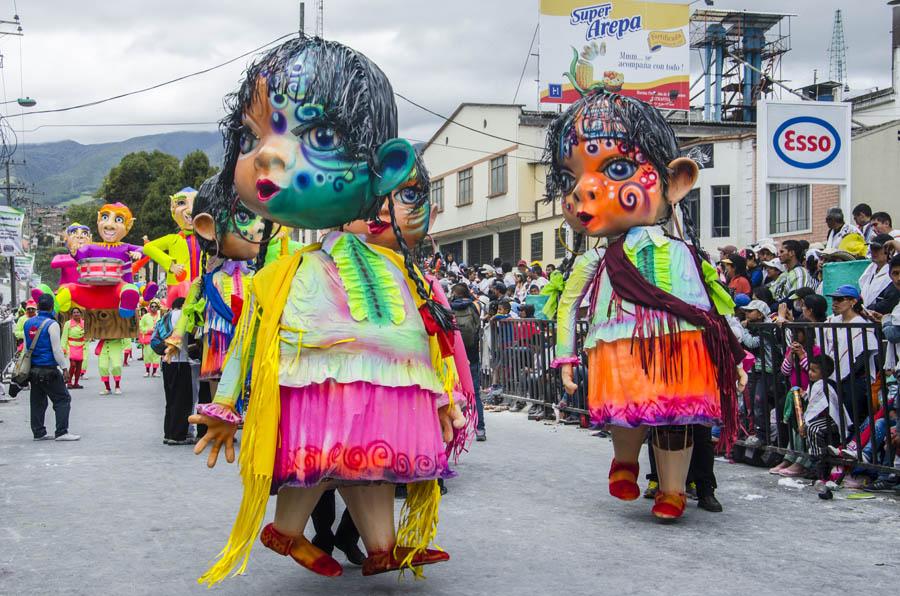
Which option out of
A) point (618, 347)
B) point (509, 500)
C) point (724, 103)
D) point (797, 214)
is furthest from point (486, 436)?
point (724, 103)

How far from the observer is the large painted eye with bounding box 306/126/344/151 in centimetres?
413

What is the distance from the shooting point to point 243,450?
4.05m

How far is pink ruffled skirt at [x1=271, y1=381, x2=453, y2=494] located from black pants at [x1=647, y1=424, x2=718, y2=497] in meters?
2.49

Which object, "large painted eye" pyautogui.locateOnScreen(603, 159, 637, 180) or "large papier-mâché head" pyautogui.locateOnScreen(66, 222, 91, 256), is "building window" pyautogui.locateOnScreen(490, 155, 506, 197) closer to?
"large papier-mâché head" pyautogui.locateOnScreen(66, 222, 91, 256)

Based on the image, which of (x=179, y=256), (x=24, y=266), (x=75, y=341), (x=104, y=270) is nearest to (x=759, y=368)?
(x=179, y=256)

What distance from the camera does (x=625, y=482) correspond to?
19.5 feet

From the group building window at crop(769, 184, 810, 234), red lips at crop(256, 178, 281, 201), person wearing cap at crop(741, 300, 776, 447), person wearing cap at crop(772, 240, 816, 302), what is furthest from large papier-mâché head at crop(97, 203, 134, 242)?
building window at crop(769, 184, 810, 234)

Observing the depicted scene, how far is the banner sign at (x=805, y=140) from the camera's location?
42.9 ft

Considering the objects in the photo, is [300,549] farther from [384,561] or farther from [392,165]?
[392,165]

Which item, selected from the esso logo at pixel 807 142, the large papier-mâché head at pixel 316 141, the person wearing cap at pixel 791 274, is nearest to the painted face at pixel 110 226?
the esso logo at pixel 807 142

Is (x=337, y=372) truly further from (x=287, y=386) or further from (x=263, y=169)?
(x=263, y=169)

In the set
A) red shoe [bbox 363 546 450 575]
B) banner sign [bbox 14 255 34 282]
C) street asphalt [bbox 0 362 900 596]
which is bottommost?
street asphalt [bbox 0 362 900 596]

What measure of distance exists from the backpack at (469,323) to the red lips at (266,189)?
4.78 meters

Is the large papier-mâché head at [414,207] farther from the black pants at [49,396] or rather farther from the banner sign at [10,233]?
the banner sign at [10,233]
